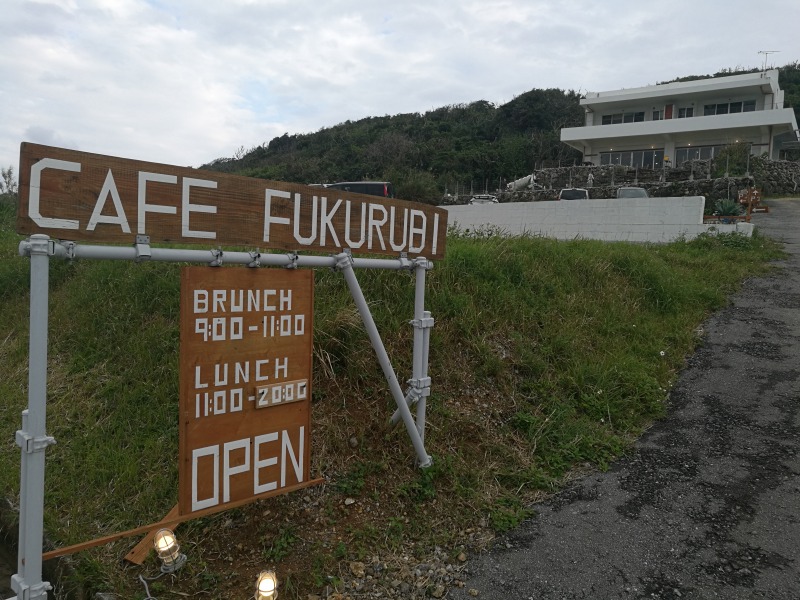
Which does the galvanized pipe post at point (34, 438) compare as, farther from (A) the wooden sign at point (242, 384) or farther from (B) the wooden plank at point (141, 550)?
(B) the wooden plank at point (141, 550)

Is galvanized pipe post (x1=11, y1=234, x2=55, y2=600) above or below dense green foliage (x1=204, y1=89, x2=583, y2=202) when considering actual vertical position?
below

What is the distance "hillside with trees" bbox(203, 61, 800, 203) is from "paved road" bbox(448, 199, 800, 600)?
22.6 metres

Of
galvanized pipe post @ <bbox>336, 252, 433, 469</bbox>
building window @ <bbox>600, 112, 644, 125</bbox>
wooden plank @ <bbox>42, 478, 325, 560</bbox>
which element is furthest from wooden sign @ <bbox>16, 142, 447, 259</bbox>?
building window @ <bbox>600, 112, 644, 125</bbox>

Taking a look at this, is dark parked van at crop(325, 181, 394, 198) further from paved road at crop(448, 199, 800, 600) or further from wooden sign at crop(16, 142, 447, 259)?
wooden sign at crop(16, 142, 447, 259)

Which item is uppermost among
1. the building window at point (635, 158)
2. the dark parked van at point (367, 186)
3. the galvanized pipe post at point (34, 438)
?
the building window at point (635, 158)

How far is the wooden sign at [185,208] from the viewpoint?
73.9 inches

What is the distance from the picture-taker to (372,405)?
3.87 metres

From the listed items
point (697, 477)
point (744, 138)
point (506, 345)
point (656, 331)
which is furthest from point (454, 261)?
point (744, 138)

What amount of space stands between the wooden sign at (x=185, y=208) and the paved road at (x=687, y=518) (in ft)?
6.18

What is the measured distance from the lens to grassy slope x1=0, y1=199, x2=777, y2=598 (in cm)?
298

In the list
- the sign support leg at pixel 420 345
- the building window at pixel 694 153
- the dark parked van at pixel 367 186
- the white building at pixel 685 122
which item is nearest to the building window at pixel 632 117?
the white building at pixel 685 122

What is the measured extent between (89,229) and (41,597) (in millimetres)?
1337

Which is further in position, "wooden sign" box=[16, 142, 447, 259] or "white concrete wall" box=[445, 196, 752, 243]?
"white concrete wall" box=[445, 196, 752, 243]

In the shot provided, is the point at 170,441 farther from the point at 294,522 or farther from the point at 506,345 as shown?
the point at 506,345
